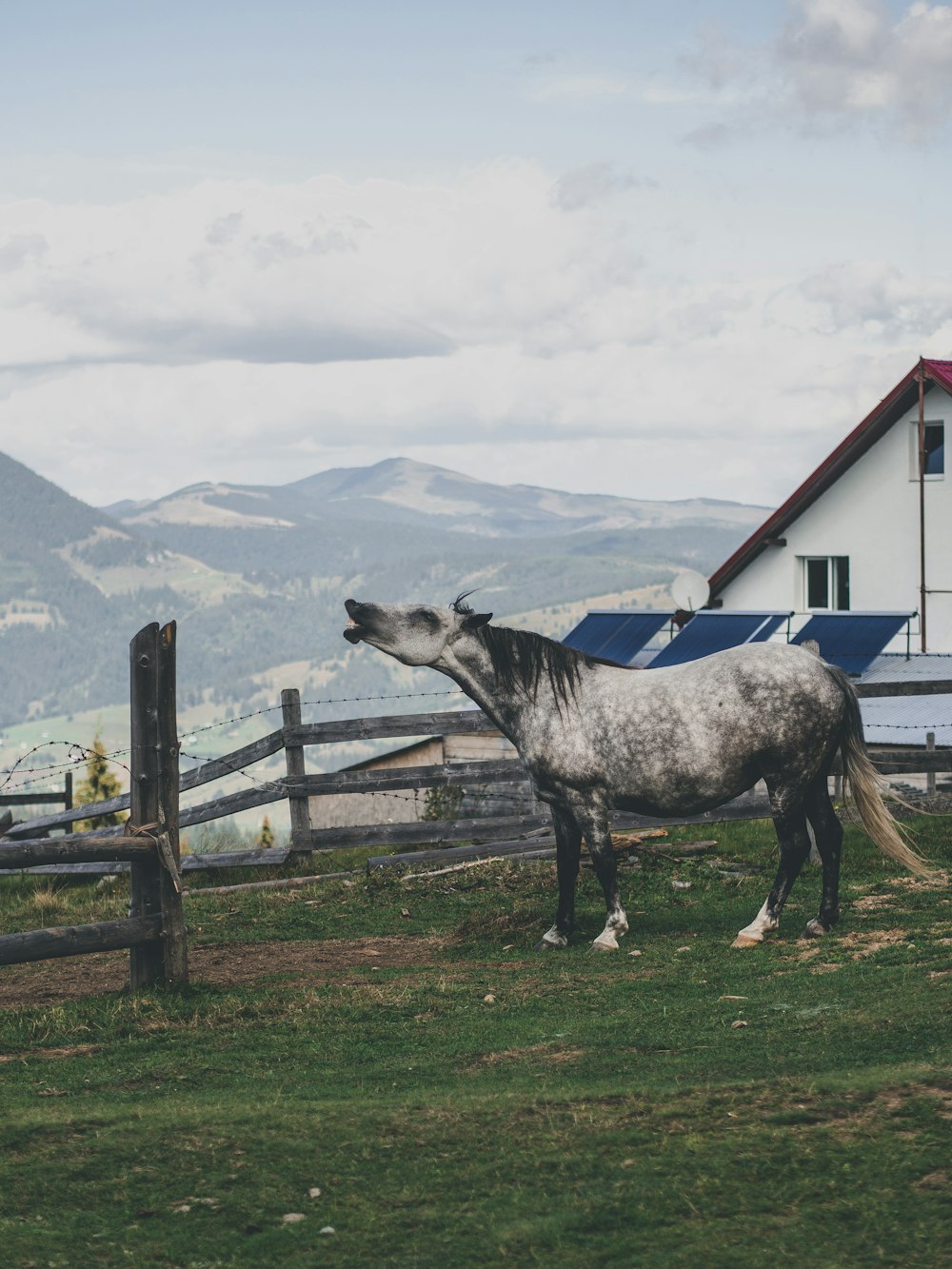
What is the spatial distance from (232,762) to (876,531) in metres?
21.4

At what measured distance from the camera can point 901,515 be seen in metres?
31.7

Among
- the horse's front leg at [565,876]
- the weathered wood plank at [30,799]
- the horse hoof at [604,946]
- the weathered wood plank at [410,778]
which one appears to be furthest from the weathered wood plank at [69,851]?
the weathered wood plank at [30,799]

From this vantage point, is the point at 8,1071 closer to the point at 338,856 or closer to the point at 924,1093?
the point at 924,1093

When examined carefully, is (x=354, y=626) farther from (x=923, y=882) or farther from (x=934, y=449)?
(x=934, y=449)

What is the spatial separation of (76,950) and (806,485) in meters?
27.2

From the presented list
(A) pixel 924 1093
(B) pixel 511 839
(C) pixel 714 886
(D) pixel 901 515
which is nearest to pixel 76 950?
(A) pixel 924 1093

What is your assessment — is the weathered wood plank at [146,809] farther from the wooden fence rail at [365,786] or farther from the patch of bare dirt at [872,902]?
the patch of bare dirt at [872,902]

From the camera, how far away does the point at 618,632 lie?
107 feet

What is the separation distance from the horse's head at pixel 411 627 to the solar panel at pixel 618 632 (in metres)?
20.2

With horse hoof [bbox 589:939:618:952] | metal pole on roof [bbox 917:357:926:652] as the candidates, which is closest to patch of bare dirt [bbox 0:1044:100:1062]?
horse hoof [bbox 589:939:618:952]

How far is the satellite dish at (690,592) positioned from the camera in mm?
34250

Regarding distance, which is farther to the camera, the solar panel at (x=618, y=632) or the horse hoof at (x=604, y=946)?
the solar panel at (x=618, y=632)

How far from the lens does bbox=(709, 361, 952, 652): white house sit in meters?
30.4

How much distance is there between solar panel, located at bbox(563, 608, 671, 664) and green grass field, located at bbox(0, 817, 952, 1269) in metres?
20.3
